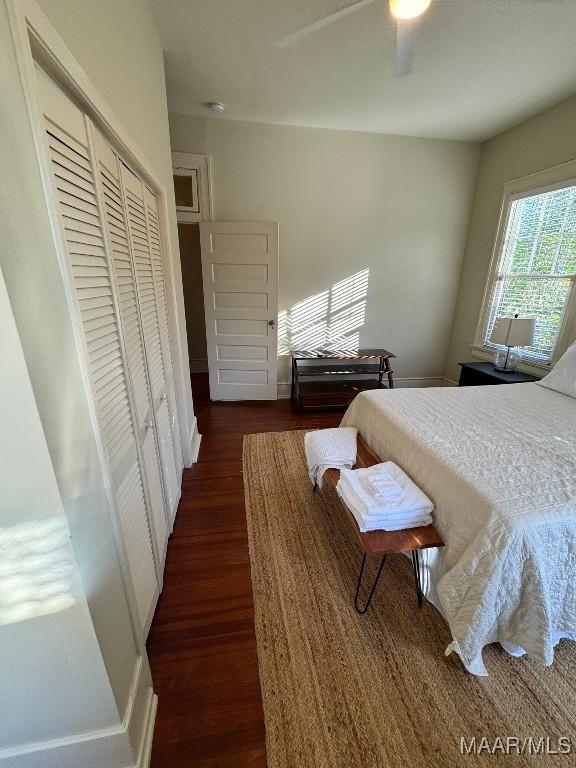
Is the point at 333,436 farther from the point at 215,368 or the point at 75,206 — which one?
the point at 215,368

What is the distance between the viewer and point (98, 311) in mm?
931

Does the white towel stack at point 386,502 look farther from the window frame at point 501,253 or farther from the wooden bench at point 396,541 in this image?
the window frame at point 501,253

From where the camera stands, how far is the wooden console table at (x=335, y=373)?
11.5 ft

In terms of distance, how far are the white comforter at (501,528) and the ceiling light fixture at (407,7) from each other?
6.16ft

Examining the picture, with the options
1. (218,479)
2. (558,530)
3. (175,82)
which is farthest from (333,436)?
(175,82)

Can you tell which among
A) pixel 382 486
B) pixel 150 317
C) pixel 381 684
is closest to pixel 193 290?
pixel 150 317

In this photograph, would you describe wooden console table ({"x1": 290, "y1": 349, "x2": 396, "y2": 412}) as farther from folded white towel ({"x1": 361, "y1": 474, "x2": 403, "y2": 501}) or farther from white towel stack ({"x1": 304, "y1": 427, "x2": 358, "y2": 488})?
folded white towel ({"x1": 361, "y1": 474, "x2": 403, "y2": 501})

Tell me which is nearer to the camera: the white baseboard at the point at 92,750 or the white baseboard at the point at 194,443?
the white baseboard at the point at 92,750

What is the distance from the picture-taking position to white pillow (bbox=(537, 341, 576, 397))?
2119 mm

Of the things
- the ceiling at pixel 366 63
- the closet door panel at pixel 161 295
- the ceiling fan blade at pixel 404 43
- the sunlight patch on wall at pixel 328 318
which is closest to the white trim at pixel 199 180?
the ceiling at pixel 366 63

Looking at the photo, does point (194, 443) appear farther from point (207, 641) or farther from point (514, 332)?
point (514, 332)

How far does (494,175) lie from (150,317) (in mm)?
3901

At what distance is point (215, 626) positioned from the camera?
1330mm

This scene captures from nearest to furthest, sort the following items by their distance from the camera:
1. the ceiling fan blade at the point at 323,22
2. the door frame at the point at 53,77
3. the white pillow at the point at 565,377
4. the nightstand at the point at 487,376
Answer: the door frame at the point at 53,77
the ceiling fan blade at the point at 323,22
the white pillow at the point at 565,377
the nightstand at the point at 487,376
